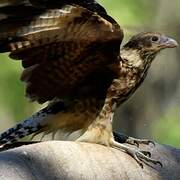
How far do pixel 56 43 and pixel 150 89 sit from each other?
406 inches

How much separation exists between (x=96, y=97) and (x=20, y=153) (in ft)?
4.76

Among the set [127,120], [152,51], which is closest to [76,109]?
[152,51]

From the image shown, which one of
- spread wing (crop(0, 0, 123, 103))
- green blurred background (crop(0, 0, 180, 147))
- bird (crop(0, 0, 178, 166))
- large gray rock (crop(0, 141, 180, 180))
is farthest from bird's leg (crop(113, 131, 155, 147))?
green blurred background (crop(0, 0, 180, 147))

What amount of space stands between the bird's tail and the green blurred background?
8.25 meters

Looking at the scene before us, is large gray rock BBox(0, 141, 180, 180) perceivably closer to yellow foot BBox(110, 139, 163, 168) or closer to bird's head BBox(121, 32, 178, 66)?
yellow foot BBox(110, 139, 163, 168)

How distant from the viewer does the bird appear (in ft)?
17.2

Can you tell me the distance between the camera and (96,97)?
5.97 metres

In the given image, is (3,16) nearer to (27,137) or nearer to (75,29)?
(75,29)

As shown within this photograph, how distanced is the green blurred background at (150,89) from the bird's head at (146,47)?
822cm

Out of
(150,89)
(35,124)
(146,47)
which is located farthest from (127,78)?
(150,89)

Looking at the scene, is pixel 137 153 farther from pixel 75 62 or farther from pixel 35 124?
pixel 35 124

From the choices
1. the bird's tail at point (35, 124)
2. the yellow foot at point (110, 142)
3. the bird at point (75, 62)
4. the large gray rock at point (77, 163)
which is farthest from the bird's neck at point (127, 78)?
the large gray rock at point (77, 163)

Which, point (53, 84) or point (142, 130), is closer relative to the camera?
point (53, 84)

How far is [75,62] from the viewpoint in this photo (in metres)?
5.69
